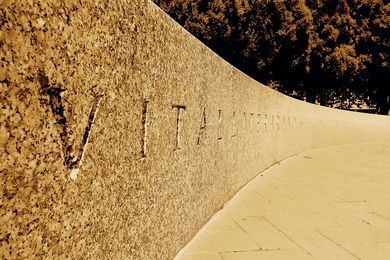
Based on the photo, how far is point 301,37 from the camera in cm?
2623

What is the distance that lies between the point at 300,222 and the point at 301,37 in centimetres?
2418

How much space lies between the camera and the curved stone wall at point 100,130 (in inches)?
43.6

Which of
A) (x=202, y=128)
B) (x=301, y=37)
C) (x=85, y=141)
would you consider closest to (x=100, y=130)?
(x=85, y=141)

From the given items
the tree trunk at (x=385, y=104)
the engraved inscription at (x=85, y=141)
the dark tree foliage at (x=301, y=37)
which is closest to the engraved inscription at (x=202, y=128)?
the engraved inscription at (x=85, y=141)

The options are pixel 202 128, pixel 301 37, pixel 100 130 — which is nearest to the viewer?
pixel 100 130

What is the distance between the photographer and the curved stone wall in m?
1.11

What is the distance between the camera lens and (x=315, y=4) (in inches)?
1048

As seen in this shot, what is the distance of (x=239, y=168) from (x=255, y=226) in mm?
1847

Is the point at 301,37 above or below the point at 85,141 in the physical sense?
above

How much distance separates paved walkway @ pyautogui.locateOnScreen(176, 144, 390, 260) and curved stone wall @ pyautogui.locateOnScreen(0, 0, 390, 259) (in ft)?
1.28

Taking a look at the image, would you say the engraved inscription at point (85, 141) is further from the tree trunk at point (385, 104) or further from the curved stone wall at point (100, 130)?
the tree trunk at point (385, 104)

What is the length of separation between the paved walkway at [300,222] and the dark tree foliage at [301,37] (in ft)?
67.3

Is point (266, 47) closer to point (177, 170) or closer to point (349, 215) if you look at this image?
point (349, 215)

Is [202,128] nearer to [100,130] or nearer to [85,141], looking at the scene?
[100,130]
